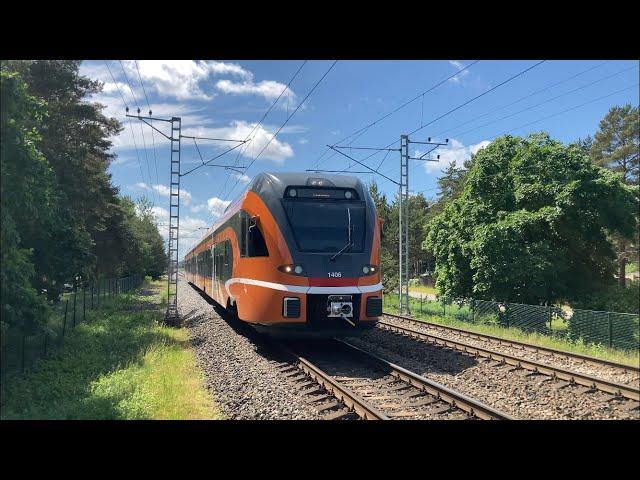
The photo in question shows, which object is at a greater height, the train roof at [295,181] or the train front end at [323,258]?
the train roof at [295,181]

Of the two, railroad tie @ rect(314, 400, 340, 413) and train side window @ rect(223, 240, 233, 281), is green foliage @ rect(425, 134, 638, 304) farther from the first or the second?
train side window @ rect(223, 240, 233, 281)

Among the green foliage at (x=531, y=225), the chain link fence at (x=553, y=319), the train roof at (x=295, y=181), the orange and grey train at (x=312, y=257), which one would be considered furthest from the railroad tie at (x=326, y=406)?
the green foliage at (x=531, y=225)

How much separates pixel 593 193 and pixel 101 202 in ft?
70.6

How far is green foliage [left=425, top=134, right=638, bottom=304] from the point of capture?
1431 centimetres

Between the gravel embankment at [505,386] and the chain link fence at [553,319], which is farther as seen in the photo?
the chain link fence at [553,319]

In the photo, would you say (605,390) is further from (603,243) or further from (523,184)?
(523,184)

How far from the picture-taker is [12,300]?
25.3ft

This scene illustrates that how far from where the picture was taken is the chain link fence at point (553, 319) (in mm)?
9297

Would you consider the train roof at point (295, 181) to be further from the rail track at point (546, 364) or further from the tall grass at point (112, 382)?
the rail track at point (546, 364)

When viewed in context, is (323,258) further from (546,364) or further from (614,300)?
(614,300)

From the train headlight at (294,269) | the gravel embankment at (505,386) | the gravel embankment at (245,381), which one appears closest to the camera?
the gravel embankment at (505,386)

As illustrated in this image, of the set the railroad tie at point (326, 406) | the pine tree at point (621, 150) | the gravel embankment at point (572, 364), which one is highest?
the pine tree at point (621, 150)

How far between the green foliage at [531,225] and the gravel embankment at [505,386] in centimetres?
445

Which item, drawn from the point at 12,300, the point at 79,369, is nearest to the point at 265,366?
the point at 79,369
